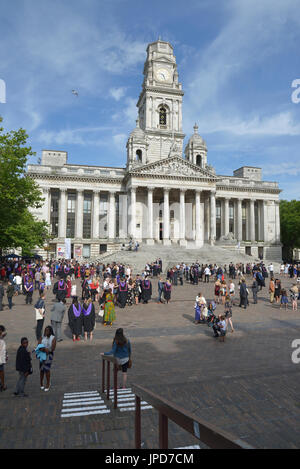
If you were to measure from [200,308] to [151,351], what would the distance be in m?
4.94

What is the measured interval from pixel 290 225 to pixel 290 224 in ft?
1.17

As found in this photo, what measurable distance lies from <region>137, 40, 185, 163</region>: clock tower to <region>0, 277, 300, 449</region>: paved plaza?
51.9 metres

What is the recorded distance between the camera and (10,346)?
420 inches

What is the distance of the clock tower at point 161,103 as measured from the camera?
61562 millimetres

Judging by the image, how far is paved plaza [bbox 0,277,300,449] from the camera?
4867 millimetres

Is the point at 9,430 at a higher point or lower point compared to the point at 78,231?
lower

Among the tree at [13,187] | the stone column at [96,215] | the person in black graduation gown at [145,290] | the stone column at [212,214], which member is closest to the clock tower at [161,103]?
the stone column at [96,215]

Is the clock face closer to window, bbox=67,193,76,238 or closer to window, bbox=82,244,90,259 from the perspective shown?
window, bbox=67,193,76,238

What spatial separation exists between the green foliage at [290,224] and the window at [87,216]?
42325 millimetres

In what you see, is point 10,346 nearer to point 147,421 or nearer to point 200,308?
point 147,421

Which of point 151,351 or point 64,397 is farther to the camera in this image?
point 151,351

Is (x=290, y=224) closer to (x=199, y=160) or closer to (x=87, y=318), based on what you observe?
(x=199, y=160)

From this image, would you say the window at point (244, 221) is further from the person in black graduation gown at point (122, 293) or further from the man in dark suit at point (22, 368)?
the man in dark suit at point (22, 368)
